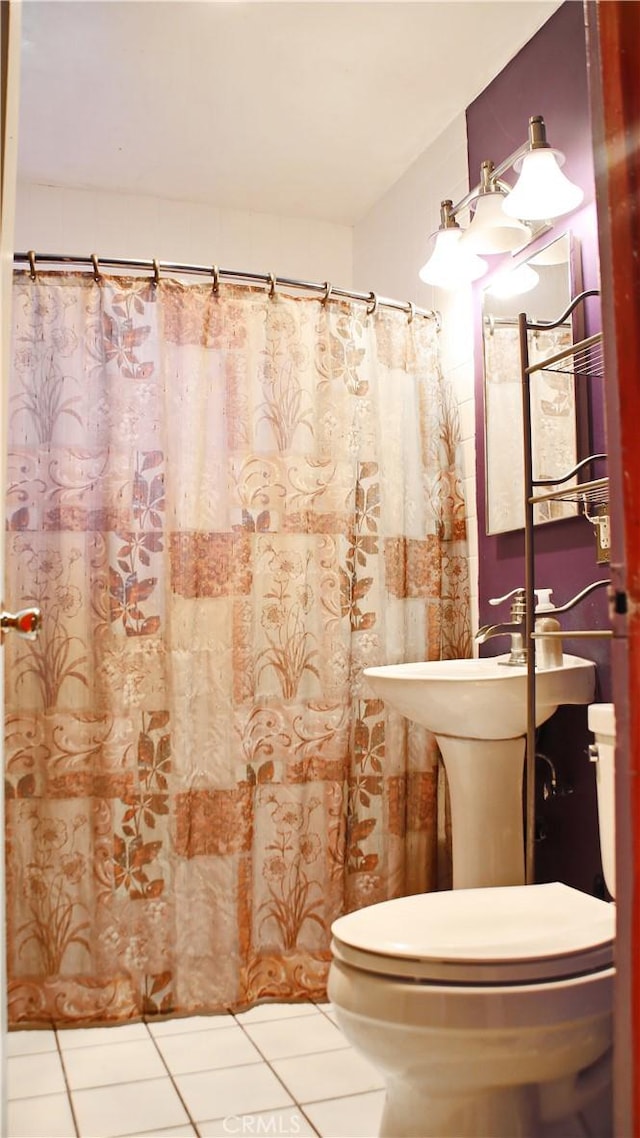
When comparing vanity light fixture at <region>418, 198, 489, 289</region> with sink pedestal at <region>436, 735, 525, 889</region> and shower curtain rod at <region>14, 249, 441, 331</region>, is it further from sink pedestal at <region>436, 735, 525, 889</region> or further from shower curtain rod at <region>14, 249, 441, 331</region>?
sink pedestal at <region>436, 735, 525, 889</region>

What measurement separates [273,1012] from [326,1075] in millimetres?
351

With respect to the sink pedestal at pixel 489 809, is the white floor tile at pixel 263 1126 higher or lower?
lower

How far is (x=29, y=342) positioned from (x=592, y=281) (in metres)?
1.34

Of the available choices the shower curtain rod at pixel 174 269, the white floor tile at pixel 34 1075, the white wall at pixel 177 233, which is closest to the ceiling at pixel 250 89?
the white wall at pixel 177 233

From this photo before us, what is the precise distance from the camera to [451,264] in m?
2.23

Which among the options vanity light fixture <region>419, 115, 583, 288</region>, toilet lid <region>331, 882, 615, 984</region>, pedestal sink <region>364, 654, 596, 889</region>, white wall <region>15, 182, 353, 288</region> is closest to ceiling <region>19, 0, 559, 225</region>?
white wall <region>15, 182, 353, 288</region>

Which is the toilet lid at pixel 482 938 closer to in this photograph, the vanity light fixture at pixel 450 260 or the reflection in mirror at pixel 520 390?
the reflection in mirror at pixel 520 390

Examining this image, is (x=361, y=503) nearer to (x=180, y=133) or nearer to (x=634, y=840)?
(x=180, y=133)

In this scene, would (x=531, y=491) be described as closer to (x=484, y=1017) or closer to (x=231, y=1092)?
(x=484, y=1017)

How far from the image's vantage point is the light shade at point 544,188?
6.14 ft

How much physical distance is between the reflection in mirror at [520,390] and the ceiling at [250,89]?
24.6 inches

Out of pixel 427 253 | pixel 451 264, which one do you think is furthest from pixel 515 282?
pixel 427 253

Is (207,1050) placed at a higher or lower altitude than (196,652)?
lower

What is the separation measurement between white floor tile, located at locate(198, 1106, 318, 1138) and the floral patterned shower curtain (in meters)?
0.51
